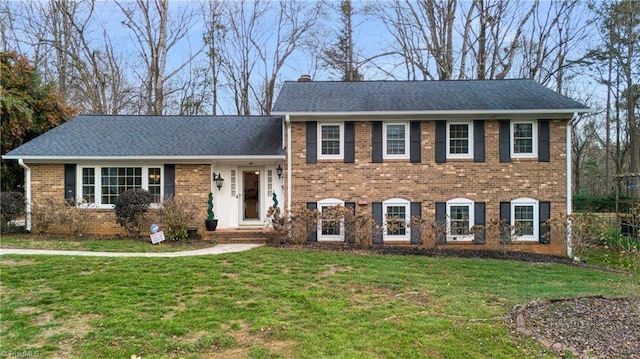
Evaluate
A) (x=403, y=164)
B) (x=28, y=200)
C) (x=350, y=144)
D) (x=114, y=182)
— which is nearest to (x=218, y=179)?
(x=114, y=182)

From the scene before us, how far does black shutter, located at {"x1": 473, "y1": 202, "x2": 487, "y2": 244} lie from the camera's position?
1099 centimetres

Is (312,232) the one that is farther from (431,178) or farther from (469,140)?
(469,140)

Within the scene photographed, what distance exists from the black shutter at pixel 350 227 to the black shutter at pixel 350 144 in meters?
1.37

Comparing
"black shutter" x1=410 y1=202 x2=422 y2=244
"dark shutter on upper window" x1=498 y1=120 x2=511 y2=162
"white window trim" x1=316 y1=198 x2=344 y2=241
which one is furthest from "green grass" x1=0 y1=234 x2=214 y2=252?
"dark shutter on upper window" x1=498 y1=120 x2=511 y2=162

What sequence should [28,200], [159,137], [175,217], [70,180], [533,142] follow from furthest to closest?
[159,137]
[70,180]
[28,200]
[533,142]
[175,217]

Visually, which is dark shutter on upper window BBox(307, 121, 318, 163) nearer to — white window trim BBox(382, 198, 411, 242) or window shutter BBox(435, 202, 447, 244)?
white window trim BBox(382, 198, 411, 242)

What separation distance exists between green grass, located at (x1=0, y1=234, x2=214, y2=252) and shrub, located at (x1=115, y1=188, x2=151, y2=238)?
1.61 feet

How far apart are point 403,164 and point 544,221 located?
458cm

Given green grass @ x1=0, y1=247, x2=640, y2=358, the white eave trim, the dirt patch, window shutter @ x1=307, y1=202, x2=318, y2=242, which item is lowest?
the dirt patch

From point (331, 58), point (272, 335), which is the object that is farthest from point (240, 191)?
point (331, 58)

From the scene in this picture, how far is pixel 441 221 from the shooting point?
11047 mm

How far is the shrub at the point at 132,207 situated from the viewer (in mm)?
10961

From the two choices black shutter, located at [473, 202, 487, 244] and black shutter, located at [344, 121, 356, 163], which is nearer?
black shutter, located at [473, 202, 487, 244]

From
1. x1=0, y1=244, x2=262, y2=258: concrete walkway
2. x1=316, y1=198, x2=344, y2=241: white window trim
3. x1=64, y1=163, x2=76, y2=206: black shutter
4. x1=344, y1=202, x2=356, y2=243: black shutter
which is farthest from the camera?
x1=64, y1=163, x2=76, y2=206: black shutter
